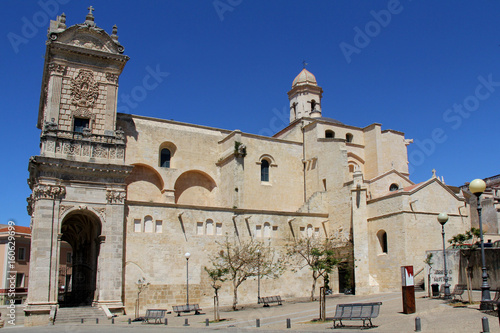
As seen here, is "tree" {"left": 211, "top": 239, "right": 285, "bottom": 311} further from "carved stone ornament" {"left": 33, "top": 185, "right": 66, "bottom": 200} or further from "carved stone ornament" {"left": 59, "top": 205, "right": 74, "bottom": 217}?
"carved stone ornament" {"left": 33, "top": 185, "right": 66, "bottom": 200}

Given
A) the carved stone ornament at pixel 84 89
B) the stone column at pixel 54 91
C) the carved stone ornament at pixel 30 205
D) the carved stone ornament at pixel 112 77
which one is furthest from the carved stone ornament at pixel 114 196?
the carved stone ornament at pixel 112 77

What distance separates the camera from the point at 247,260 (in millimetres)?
27484

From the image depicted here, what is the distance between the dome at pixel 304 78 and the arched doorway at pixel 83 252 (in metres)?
24.4

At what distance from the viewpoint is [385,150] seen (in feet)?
132

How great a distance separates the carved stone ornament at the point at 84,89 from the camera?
28766 millimetres

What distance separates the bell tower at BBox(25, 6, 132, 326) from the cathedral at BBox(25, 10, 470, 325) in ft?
0.19

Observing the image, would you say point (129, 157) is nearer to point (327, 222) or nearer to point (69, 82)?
point (69, 82)

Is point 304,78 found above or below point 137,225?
above

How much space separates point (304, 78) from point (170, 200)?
64.6 ft

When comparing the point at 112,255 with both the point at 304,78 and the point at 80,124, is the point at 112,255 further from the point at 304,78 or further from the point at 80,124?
the point at 304,78

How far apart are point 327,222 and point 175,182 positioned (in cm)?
1101

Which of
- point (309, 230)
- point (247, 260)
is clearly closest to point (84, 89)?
point (247, 260)

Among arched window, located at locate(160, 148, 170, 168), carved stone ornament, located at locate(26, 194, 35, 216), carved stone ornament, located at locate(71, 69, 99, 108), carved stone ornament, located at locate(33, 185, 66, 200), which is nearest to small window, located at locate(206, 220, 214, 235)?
arched window, located at locate(160, 148, 170, 168)

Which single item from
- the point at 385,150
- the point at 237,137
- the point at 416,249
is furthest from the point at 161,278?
the point at 385,150
